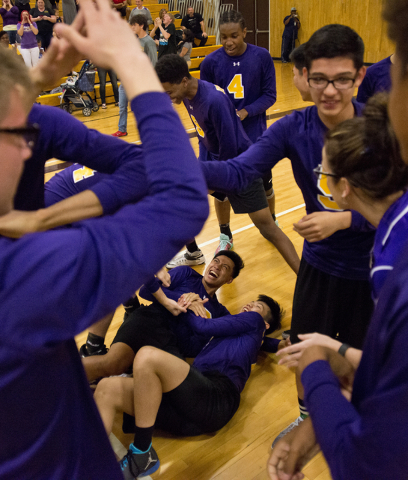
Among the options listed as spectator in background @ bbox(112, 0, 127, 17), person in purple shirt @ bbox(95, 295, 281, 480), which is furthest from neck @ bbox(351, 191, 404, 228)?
spectator in background @ bbox(112, 0, 127, 17)

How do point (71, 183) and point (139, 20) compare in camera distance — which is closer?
point (71, 183)

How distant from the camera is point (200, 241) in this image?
489cm

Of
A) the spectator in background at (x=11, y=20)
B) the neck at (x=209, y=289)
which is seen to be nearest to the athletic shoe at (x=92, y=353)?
the neck at (x=209, y=289)

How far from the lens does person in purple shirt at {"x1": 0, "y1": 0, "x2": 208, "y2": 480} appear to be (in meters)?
0.63

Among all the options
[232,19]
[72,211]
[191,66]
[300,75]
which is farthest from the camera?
[191,66]

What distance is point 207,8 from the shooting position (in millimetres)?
17156

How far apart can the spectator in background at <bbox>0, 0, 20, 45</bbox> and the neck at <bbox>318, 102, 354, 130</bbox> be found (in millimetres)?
11388

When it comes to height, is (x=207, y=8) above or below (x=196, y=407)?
above

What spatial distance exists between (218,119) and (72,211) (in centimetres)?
247

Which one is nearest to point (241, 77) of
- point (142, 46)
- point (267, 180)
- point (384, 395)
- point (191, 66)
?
point (267, 180)

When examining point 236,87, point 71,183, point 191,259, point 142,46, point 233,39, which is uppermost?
point 233,39

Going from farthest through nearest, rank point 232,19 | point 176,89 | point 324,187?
point 232,19, point 176,89, point 324,187

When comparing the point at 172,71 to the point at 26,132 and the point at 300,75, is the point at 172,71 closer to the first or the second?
the point at 300,75

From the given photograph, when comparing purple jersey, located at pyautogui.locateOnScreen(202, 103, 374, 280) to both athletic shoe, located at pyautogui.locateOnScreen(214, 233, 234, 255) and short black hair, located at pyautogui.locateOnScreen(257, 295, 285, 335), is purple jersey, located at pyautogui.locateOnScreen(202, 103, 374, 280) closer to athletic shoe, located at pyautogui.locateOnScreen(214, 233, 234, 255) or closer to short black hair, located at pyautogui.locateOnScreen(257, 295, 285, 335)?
short black hair, located at pyautogui.locateOnScreen(257, 295, 285, 335)
